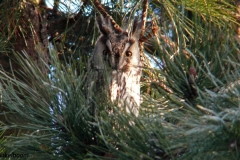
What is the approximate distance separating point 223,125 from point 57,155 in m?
0.51

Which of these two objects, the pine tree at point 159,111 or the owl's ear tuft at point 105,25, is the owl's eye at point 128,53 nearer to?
the owl's ear tuft at point 105,25

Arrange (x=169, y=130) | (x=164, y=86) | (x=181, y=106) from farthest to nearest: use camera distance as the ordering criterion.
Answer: (x=164, y=86) → (x=181, y=106) → (x=169, y=130)

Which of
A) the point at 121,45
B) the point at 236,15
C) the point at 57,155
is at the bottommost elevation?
the point at 57,155

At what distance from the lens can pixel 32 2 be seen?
2.15 metres

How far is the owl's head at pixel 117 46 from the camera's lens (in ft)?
5.32

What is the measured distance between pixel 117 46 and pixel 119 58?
1.9 inches

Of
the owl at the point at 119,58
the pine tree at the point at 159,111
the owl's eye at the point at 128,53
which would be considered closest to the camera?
the pine tree at the point at 159,111

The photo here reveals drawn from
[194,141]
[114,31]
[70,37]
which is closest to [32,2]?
[70,37]

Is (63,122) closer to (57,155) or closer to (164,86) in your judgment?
(57,155)

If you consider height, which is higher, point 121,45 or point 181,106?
point 121,45

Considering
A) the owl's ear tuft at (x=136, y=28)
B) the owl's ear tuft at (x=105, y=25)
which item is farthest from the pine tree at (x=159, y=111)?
the owl's ear tuft at (x=105, y=25)

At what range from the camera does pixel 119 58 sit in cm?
162

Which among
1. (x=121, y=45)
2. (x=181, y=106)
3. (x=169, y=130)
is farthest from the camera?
(x=121, y=45)

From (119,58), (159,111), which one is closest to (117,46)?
(119,58)
